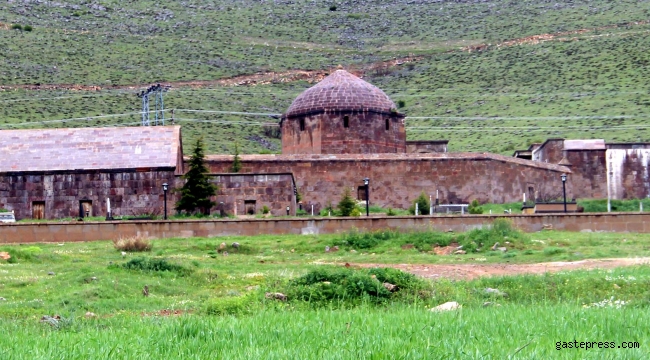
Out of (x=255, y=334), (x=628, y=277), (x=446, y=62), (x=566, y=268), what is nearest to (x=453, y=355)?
(x=255, y=334)

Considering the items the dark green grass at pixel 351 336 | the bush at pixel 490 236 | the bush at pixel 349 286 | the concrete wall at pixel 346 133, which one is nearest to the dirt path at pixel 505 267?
the bush at pixel 490 236

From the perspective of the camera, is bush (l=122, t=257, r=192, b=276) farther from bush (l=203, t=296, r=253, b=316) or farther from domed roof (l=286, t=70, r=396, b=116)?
domed roof (l=286, t=70, r=396, b=116)

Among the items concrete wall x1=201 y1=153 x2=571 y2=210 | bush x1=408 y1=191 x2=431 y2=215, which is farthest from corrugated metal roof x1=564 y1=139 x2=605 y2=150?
bush x1=408 y1=191 x2=431 y2=215

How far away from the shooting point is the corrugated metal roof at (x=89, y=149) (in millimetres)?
32697

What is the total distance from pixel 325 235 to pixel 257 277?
7274 mm

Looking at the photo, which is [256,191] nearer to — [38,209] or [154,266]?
[38,209]

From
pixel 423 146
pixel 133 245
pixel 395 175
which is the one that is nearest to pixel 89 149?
pixel 395 175

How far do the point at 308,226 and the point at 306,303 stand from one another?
11596 millimetres

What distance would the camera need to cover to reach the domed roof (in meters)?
38.8

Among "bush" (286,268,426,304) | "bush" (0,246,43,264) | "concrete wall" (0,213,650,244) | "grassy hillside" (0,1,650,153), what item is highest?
→ "grassy hillside" (0,1,650,153)

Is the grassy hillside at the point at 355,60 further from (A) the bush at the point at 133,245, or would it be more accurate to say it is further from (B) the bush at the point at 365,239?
(A) the bush at the point at 133,245

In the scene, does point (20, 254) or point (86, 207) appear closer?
point (20, 254)

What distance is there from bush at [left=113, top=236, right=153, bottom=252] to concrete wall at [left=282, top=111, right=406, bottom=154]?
1723cm

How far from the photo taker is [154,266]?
17.6 meters
